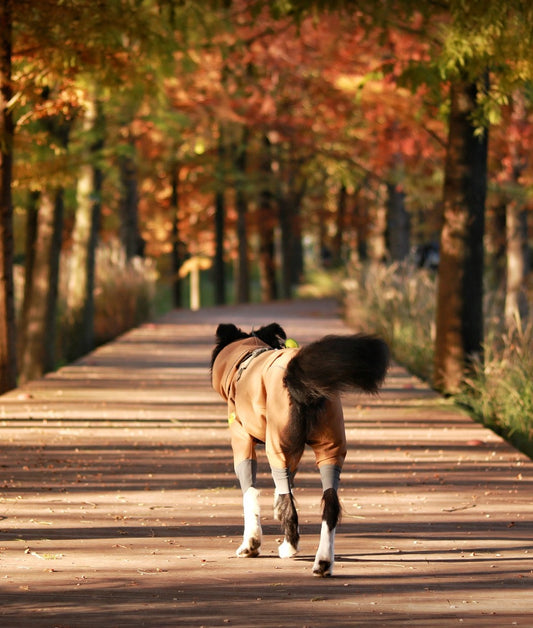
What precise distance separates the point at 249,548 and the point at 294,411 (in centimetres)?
84

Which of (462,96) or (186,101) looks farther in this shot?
(186,101)

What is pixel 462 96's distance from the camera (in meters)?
13.9

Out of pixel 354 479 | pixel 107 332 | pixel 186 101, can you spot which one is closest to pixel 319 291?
pixel 186 101

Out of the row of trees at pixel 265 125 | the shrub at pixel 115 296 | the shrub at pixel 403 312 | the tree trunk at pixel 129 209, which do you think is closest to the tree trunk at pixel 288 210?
the row of trees at pixel 265 125

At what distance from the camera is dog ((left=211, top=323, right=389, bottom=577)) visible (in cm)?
577

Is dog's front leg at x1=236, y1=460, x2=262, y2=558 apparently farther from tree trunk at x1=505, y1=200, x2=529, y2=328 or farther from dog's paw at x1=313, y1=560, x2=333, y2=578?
tree trunk at x1=505, y1=200, x2=529, y2=328

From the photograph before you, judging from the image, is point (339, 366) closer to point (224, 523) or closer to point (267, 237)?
point (224, 523)

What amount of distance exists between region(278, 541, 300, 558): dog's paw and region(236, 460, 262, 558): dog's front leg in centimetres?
13

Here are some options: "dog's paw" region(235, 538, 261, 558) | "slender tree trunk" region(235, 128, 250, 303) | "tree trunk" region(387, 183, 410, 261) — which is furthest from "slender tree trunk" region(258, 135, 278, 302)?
"dog's paw" region(235, 538, 261, 558)

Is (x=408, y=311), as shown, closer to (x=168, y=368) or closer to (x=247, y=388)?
(x=168, y=368)

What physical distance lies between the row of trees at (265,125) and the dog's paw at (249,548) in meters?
6.59

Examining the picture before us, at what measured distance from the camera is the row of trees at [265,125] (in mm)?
13031

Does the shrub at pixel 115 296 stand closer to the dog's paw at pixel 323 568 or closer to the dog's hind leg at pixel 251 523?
the dog's hind leg at pixel 251 523

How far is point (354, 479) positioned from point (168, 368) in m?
8.10
